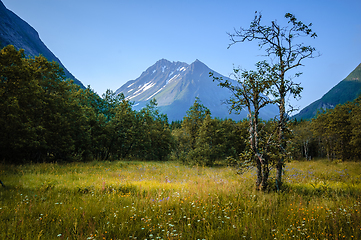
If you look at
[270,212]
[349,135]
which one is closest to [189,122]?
[270,212]

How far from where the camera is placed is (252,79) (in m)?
7.25

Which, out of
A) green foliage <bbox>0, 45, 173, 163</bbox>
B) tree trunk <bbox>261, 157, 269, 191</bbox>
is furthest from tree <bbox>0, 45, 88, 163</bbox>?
tree trunk <bbox>261, 157, 269, 191</bbox>

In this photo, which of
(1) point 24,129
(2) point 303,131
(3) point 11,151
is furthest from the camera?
(2) point 303,131

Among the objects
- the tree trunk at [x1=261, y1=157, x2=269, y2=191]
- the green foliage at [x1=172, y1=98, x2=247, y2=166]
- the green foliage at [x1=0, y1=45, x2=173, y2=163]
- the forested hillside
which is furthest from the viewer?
the green foliage at [x1=172, y1=98, x2=247, y2=166]

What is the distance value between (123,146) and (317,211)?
28.2 m

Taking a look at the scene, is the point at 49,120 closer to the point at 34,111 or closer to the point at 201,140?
the point at 34,111

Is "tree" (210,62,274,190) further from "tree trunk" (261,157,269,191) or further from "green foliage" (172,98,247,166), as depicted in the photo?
"green foliage" (172,98,247,166)

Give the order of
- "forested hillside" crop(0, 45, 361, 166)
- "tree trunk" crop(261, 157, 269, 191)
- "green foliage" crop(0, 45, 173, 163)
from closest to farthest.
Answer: "tree trunk" crop(261, 157, 269, 191)
"forested hillside" crop(0, 45, 361, 166)
"green foliage" crop(0, 45, 173, 163)

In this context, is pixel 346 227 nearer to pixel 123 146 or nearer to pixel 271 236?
pixel 271 236

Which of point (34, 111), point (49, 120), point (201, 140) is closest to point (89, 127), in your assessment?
point (49, 120)

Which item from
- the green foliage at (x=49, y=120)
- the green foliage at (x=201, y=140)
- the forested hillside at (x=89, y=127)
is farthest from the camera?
the green foliage at (x=201, y=140)

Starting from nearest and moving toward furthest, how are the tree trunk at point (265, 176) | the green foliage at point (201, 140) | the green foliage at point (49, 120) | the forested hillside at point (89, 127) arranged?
the tree trunk at point (265, 176), the forested hillside at point (89, 127), the green foliage at point (49, 120), the green foliage at point (201, 140)

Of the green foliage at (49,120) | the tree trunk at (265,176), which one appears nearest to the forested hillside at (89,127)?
the green foliage at (49,120)

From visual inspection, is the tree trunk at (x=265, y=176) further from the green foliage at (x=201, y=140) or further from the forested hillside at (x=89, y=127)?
the green foliage at (x=201, y=140)
